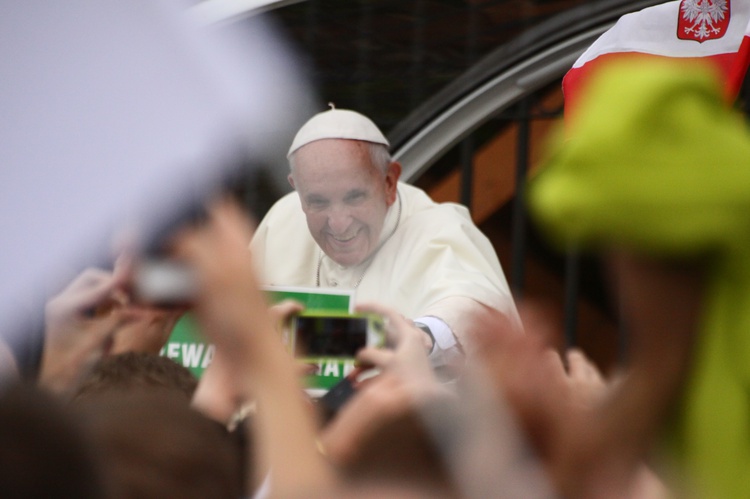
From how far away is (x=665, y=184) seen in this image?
2.72 feet

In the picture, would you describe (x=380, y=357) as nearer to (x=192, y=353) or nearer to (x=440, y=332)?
(x=192, y=353)

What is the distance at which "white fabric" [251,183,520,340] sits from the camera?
3.26 metres

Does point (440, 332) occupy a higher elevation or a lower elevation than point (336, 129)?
lower

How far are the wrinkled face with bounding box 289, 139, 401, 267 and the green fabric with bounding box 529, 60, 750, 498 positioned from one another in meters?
2.35

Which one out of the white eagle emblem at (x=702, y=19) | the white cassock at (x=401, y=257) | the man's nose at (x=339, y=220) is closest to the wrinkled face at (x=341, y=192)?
the man's nose at (x=339, y=220)

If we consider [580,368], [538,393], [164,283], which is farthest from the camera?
[580,368]

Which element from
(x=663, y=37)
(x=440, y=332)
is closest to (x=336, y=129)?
(x=440, y=332)

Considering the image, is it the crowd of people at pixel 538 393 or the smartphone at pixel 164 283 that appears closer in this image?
the crowd of people at pixel 538 393

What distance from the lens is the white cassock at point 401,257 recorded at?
10.8 feet

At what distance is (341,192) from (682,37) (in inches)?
40.2

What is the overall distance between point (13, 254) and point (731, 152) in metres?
0.79

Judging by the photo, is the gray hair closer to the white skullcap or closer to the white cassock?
the white skullcap

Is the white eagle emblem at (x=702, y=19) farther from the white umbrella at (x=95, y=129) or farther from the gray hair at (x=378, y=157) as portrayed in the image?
the white umbrella at (x=95, y=129)

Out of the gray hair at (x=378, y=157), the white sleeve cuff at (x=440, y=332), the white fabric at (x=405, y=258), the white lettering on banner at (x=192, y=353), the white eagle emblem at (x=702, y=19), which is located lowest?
the white fabric at (x=405, y=258)
